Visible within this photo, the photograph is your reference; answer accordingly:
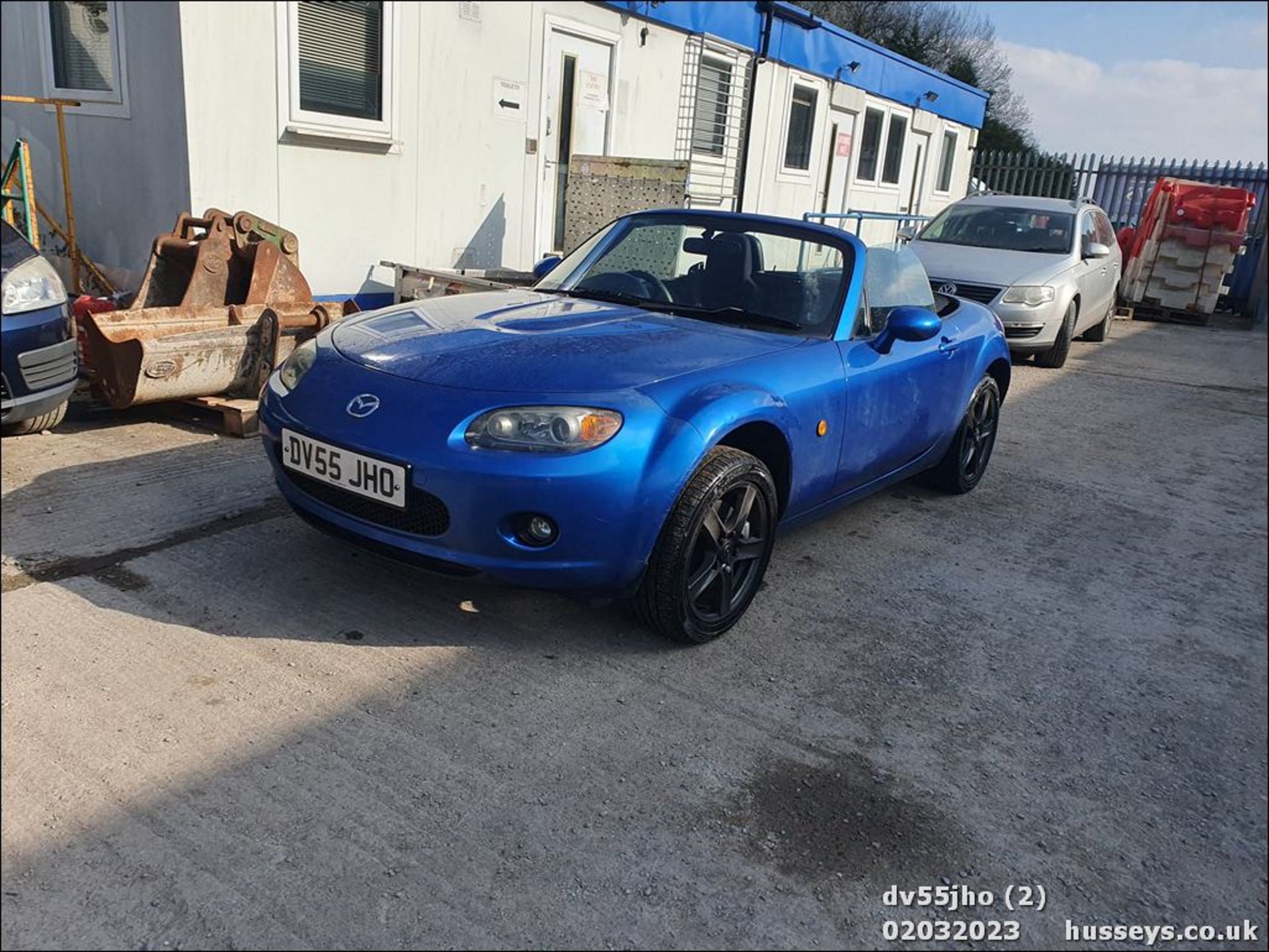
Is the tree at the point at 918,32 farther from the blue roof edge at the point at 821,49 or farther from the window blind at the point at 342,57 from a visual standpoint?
the window blind at the point at 342,57

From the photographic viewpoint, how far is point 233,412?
5.13 metres

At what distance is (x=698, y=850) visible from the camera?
2.29 metres

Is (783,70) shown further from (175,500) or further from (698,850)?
(698,850)

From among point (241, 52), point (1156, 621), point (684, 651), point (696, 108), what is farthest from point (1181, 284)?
point (241, 52)

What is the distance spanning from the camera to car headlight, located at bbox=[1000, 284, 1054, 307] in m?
9.48

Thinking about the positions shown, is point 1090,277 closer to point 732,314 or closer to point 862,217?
point 862,217

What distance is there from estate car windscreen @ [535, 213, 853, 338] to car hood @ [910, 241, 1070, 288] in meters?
5.75

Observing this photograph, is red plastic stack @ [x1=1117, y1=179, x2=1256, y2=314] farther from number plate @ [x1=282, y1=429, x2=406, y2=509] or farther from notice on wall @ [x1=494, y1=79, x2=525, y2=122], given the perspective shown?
number plate @ [x1=282, y1=429, x2=406, y2=509]

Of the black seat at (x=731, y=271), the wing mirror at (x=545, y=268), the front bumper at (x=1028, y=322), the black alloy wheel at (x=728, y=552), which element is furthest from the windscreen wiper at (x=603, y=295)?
the front bumper at (x=1028, y=322)

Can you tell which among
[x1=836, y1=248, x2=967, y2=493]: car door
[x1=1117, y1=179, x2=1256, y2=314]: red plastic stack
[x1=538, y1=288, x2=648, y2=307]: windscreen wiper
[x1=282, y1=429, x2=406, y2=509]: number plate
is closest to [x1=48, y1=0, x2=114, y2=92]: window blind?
[x1=538, y1=288, x2=648, y2=307]: windscreen wiper

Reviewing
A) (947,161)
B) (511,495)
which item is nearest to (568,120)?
(511,495)

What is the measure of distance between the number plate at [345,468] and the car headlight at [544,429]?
0.27 meters

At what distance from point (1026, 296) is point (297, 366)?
7.98m

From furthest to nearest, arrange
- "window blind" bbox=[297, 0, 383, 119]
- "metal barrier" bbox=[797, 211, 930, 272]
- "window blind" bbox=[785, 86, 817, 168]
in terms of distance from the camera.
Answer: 1. "window blind" bbox=[785, 86, 817, 168]
2. "metal barrier" bbox=[797, 211, 930, 272]
3. "window blind" bbox=[297, 0, 383, 119]
